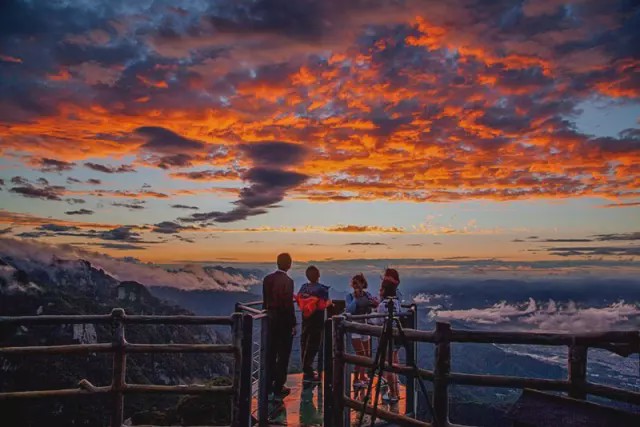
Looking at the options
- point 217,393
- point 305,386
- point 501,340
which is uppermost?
point 501,340

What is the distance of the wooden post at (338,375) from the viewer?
816cm

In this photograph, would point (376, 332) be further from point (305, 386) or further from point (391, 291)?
point (305, 386)

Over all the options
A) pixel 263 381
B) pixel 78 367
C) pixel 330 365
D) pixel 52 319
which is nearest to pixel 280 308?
pixel 263 381

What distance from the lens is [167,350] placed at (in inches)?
318

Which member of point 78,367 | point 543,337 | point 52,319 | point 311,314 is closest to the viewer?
point 543,337

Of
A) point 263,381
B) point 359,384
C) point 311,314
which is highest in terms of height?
point 311,314

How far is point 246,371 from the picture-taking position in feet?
26.9

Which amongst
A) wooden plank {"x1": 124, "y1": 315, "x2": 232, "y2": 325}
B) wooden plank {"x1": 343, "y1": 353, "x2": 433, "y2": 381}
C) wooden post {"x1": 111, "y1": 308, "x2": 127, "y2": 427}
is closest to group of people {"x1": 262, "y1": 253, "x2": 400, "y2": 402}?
wooden plank {"x1": 343, "y1": 353, "x2": 433, "y2": 381}

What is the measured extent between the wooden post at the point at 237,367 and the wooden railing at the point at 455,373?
139 cm

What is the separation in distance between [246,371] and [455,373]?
323cm

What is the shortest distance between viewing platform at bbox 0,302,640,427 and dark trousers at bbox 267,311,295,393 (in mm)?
429

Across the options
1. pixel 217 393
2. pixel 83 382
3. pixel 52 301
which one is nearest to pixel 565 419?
pixel 217 393

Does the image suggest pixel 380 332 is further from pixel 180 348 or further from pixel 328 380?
pixel 180 348

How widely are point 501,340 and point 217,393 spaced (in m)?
4.28
